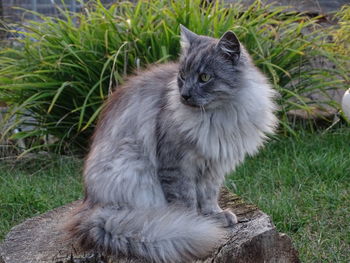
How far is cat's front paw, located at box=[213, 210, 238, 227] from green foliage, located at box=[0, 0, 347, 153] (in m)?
1.97

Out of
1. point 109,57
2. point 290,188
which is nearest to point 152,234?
point 290,188

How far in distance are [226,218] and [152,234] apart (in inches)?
18.7

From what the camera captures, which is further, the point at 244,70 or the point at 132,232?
the point at 244,70

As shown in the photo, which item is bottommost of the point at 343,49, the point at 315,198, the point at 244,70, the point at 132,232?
the point at 315,198

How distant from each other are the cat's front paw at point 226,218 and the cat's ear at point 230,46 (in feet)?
2.44

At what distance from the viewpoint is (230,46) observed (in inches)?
97.8

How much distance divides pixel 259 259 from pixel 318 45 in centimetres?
291

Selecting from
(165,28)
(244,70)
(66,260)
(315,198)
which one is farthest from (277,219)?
(165,28)

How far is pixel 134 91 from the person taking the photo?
272 cm

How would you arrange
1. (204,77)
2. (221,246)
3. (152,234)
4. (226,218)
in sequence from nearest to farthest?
(152,234) → (221,246) → (204,77) → (226,218)

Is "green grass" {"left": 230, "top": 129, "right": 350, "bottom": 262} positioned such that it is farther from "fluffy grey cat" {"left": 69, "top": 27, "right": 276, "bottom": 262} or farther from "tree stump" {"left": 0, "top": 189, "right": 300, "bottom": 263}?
"fluffy grey cat" {"left": 69, "top": 27, "right": 276, "bottom": 262}

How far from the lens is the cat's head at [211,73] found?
8.11 ft

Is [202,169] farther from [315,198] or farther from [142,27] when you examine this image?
[142,27]

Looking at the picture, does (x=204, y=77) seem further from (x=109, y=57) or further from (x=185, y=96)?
(x=109, y=57)
